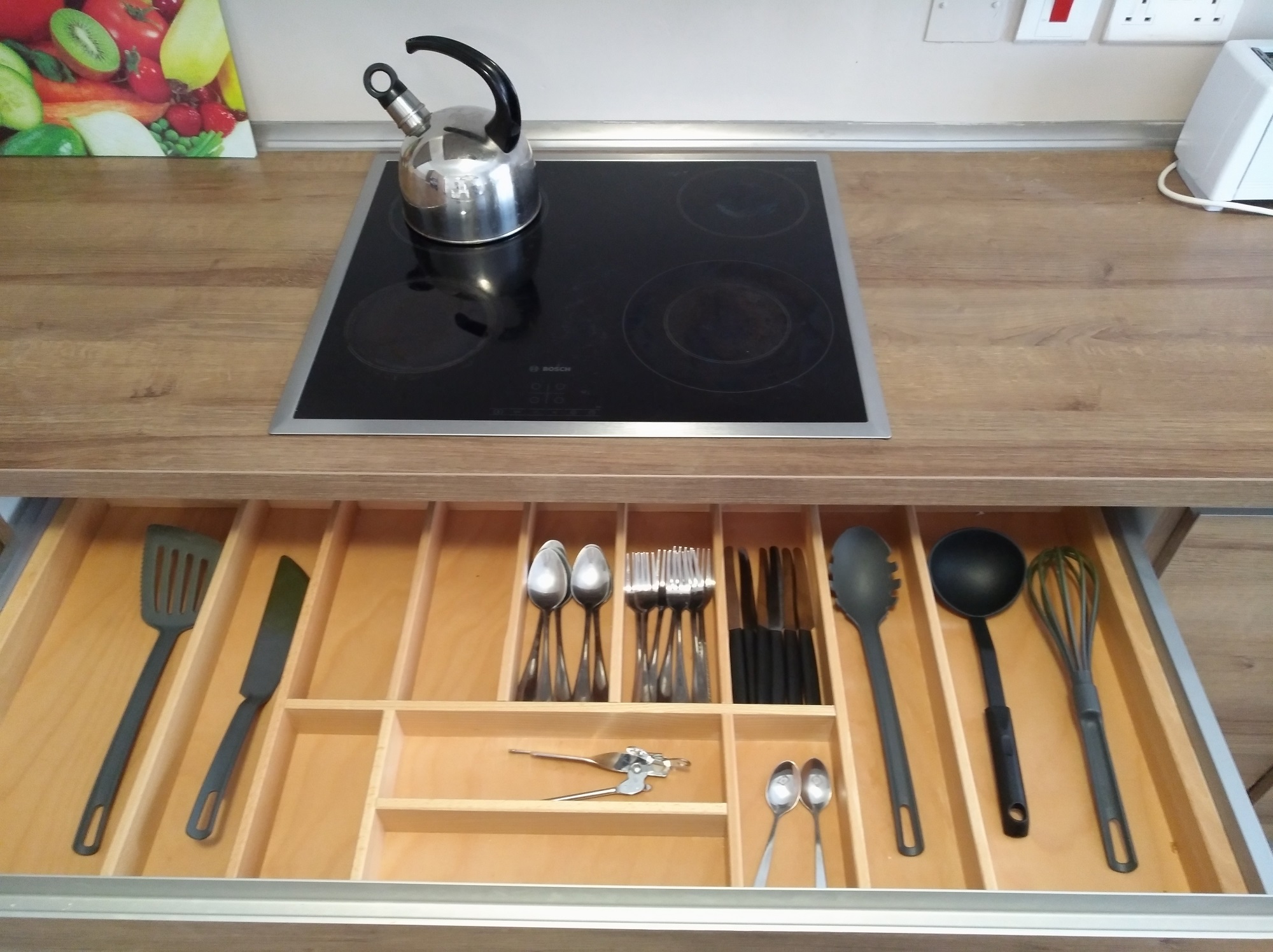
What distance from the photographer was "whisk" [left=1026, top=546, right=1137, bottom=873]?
0.81 metres

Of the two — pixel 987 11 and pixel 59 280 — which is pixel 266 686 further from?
pixel 987 11

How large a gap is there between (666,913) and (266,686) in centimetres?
48

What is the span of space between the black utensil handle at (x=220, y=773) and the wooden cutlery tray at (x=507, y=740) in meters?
0.02

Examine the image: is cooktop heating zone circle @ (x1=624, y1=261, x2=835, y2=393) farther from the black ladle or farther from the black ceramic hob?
the black ladle

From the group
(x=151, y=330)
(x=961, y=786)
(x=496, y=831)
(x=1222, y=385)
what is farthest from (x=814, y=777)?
(x=151, y=330)

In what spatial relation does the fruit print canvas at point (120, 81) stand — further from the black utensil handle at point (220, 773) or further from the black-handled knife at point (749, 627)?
the black-handled knife at point (749, 627)

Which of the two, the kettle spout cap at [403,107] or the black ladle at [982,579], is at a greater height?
the kettle spout cap at [403,107]

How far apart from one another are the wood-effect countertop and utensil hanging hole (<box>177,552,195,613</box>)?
22 centimetres

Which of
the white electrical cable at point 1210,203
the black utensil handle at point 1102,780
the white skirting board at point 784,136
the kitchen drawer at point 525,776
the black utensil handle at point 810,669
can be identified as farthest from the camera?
the white skirting board at point 784,136

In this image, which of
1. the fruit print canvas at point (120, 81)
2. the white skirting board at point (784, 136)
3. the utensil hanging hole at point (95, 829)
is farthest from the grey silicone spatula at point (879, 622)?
the fruit print canvas at point (120, 81)

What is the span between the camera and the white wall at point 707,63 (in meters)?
1.07

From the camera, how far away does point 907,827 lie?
2.75 feet

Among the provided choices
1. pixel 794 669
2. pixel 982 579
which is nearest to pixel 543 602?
pixel 794 669

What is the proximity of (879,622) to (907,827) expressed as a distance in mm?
204
